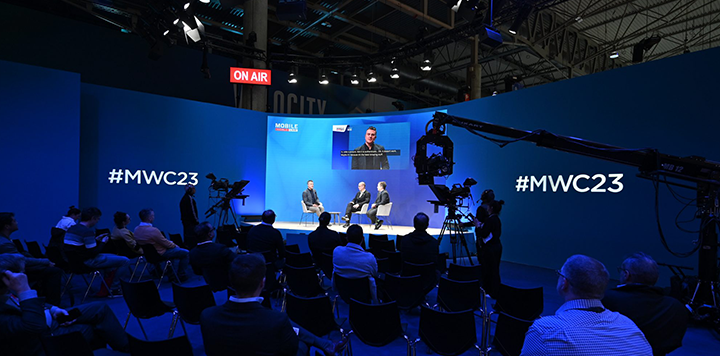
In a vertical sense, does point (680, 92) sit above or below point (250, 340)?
above

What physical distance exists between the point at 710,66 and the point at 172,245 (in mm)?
8136

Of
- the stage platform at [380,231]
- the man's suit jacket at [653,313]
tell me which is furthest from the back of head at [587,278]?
the stage platform at [380,231]

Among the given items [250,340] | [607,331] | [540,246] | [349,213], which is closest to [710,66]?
[540,246]

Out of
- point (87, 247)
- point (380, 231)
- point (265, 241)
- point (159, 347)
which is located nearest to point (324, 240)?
point (265, 241)

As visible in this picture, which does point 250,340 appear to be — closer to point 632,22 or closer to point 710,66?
point 710,66

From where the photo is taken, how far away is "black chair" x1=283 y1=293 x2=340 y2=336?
2.86 meters

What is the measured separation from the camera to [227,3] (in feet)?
26.1

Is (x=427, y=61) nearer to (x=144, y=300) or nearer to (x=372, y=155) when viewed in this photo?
(x=372, y=155)

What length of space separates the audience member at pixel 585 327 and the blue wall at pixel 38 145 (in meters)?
8.65

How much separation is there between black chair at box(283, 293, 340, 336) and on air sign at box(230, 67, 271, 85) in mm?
9375

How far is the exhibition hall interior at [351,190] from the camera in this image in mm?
2336

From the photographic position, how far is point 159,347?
1958mm

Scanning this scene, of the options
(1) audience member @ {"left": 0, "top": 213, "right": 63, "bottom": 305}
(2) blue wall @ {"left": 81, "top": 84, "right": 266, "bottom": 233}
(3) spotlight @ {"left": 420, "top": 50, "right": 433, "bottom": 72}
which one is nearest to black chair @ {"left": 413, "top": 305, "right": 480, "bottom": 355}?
(1) audience member @ {"left": 0, "top": 213, "right": 63, "bottom": 305}

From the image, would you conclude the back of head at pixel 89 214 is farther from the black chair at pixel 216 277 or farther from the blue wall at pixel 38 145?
the blue wall at pixel 38 145
